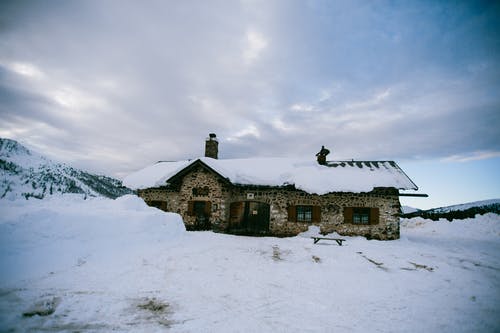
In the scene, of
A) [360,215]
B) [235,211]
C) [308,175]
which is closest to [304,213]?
[308,175]

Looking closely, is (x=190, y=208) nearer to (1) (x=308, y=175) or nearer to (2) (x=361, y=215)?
(1) (x=308, y=175)

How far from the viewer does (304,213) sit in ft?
45.9

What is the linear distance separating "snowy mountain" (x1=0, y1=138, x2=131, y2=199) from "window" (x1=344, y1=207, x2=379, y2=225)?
66640mm

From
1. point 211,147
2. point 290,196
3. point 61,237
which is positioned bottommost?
point 61,237

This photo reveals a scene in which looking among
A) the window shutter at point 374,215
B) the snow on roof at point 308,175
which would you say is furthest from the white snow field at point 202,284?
the snow on roof at point 308,175

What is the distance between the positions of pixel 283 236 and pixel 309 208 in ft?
7.59

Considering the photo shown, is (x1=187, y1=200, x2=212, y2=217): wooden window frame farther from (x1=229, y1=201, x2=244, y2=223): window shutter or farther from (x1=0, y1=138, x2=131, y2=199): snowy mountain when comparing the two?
(x1=0, y1=138, x2=131, y2=199): snowy mountain

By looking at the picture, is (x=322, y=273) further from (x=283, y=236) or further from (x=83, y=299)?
(x=283, y=236)

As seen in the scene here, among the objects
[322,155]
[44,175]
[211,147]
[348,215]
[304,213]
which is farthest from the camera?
[44,175]

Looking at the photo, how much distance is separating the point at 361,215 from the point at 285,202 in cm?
452

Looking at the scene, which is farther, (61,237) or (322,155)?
(322,155)

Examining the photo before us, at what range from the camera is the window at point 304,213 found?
1370cm

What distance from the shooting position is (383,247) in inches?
434

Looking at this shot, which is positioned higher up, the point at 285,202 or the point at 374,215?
the point at 285,202
